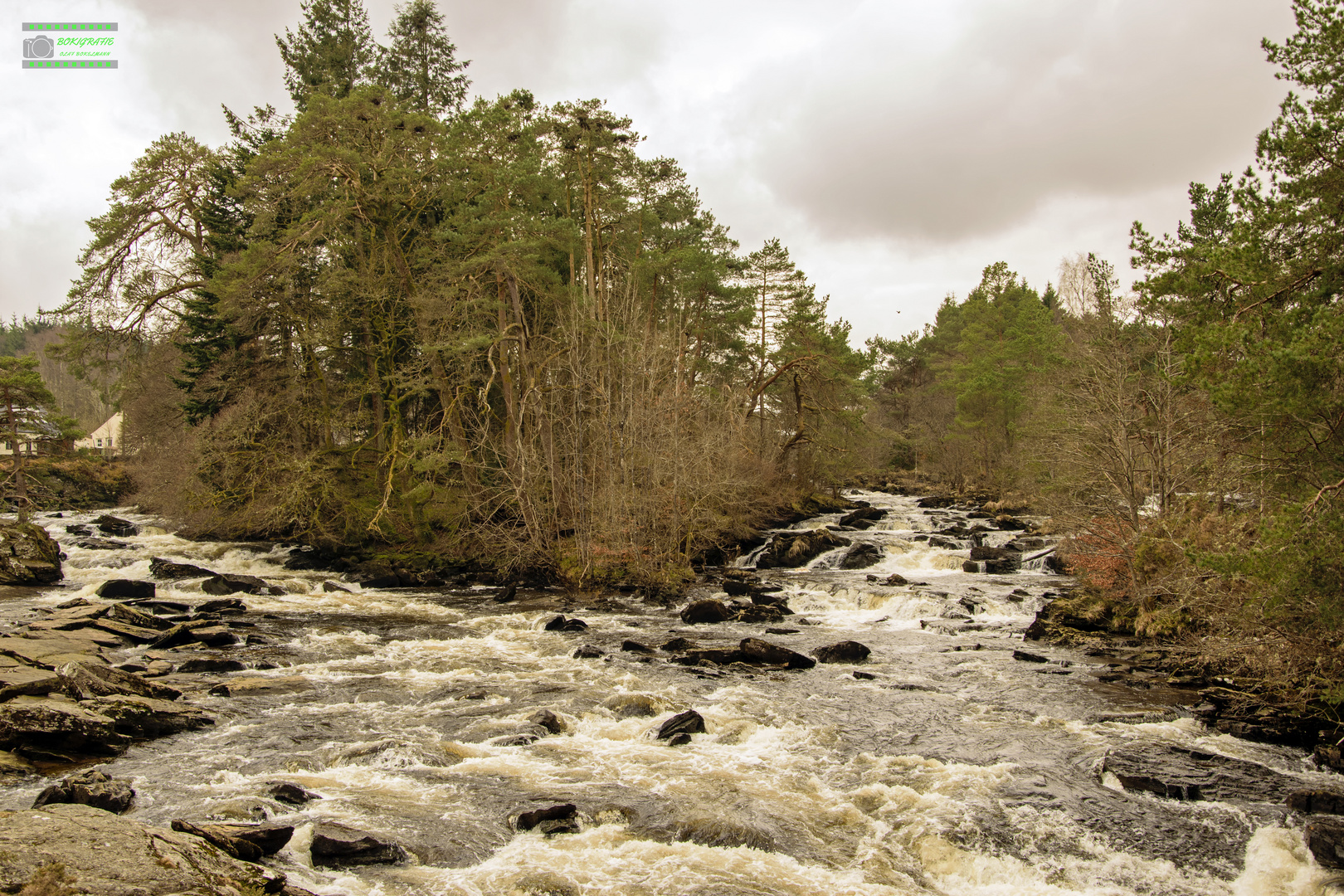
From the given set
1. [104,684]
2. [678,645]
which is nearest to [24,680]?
[104,684]

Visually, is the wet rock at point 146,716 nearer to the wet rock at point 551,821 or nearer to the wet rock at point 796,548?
the wet rock at point 551,821

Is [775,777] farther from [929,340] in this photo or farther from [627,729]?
[929,340]

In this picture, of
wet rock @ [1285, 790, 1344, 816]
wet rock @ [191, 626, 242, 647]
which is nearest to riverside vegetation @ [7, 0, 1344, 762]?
wet rock @ [1285, 790, 1344, 816]

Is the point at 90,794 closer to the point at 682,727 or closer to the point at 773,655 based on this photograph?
the point at 682,727

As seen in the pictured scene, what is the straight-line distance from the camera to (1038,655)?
1558cm

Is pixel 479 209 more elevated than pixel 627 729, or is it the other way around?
pixel 479 209

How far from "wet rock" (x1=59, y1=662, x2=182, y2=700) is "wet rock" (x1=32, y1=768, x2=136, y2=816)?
2.93 m

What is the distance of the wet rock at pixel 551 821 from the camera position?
8.17 metres

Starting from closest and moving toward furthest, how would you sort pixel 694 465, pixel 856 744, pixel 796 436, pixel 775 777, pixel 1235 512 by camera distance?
pixel 775 777, pixel 856 744, pixel 1235 512, pixel 694 465, pixel 796 436

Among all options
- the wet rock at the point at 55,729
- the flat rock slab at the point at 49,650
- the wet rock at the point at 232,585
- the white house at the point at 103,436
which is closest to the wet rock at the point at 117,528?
the wet rock at the point at 232,585

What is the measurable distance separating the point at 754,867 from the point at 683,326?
1051 inches

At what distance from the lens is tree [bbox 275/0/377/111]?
36.5 meters

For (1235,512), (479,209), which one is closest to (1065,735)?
(1235,512)

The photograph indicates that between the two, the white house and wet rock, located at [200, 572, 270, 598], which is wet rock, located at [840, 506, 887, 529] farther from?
the white house
